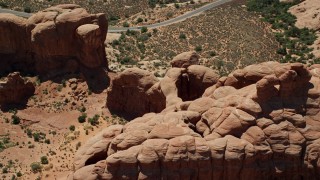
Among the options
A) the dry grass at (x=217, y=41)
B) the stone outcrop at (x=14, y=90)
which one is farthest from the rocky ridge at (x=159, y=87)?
the dry grass at (x=217, y=41)

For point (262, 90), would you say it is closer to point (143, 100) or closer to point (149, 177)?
point (149, 177)

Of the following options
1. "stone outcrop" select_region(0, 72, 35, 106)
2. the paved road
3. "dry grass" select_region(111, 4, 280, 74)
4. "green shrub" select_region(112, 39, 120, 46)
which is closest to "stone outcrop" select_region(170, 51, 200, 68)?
"stone outcrop" select_region(0, 72, 35, 106)

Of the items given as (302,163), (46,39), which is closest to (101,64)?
(46,39)

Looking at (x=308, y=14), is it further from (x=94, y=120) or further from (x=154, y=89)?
(x=94, y=120)

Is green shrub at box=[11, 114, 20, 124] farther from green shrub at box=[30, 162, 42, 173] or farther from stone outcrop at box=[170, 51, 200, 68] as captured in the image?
stone outcrop at box=[170, 51, 200, 68]

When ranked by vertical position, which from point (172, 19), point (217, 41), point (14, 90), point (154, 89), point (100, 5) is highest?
point (154, 89)

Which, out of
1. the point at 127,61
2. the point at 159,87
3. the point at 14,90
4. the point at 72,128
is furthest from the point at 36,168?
the point at 127,61

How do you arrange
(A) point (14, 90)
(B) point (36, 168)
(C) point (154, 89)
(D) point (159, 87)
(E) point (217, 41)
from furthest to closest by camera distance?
(E) point (217, 41) → (A) point (14, 90) → (C) point (154, 89) → (D) point (159, 87) → (B) point (36, 168)

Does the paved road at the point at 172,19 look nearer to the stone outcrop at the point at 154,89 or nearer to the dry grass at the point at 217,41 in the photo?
the dry grass at the point at 217,41
